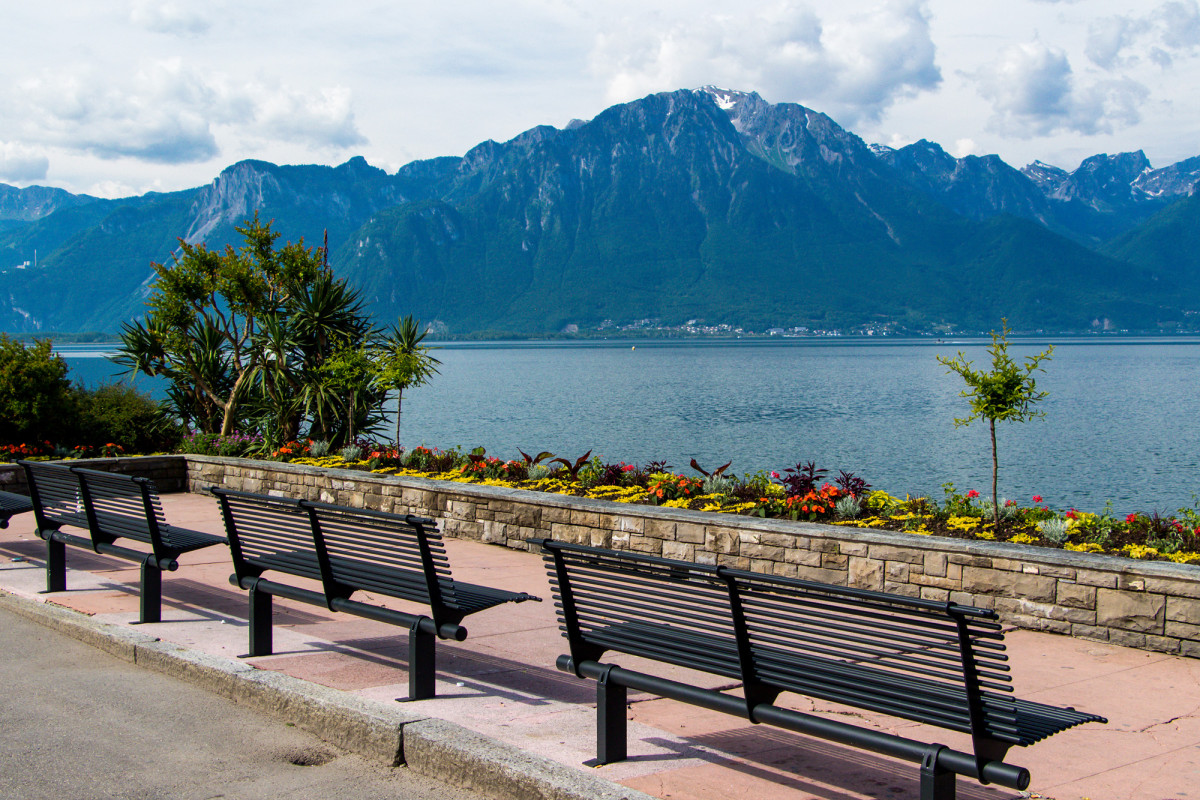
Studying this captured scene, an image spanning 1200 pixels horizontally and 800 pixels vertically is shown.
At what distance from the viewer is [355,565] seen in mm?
5152

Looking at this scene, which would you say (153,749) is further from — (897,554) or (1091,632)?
(1091,632)

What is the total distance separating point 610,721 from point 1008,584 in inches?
144

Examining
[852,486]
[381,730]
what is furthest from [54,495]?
[852,486]

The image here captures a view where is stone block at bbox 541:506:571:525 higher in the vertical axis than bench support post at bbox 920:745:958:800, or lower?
higher

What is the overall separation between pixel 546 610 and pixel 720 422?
31.9 meters

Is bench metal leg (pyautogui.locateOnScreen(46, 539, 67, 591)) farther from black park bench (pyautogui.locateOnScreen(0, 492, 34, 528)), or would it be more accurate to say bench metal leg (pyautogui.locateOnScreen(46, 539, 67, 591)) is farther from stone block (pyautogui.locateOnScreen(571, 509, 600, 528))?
stone block (pyautogui.locateOnScreen(571, 509, 600, 528))

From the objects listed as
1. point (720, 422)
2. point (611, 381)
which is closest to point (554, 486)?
point (720, 422)

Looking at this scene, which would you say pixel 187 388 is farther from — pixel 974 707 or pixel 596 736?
pixel 974 707

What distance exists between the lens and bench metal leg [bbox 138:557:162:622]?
606 cm

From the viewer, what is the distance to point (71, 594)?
6953mm

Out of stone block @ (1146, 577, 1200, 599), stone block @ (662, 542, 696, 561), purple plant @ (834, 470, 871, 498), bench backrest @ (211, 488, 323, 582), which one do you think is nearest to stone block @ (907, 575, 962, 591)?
stone block @ (1146, 577, 1200, 599)

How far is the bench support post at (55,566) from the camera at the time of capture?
6.93 metres

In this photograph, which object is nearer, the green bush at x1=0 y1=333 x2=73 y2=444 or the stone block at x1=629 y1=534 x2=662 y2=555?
the stone block at x1=629 y1=534 x2=662 y2=555

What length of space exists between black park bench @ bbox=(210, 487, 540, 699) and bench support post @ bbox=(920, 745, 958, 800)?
7.04ft
